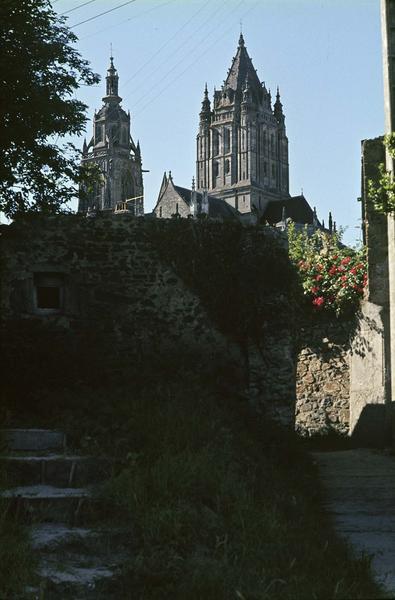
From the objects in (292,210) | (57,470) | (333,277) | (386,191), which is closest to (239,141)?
(292,210)

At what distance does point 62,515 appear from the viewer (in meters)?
6.32

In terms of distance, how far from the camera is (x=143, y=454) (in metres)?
7.18

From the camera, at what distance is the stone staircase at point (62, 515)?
4.82 meters

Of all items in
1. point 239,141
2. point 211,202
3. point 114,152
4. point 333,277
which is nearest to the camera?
point 333,277

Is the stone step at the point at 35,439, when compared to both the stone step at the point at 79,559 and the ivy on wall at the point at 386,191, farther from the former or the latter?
the ivy on wall at the point at 386,191

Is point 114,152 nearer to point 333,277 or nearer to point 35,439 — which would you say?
point 333,277

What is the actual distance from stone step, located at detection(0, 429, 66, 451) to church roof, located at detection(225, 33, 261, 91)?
121 m

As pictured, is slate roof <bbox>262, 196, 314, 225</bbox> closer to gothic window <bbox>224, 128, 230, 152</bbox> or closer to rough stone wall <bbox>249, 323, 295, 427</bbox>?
gothic window <bbox>224, 128, 230, 152</bbox>

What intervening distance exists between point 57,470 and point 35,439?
3.51 feet

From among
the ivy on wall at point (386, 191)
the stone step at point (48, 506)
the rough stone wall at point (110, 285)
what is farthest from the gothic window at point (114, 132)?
the stone step at point (48, 506)

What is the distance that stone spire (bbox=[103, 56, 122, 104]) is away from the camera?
4889 inches

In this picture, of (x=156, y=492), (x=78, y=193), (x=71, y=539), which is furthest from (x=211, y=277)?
(x=71, y=539)

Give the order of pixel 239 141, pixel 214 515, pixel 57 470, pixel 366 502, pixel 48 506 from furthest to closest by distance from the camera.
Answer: pixel 239 141
pixel 366 502
pixel 57 470
pixel 48 506
pixel 214 515

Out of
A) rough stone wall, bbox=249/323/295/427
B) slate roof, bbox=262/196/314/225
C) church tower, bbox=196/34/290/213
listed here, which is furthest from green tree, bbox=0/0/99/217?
→ church tower, bbox=196/34/290/213
